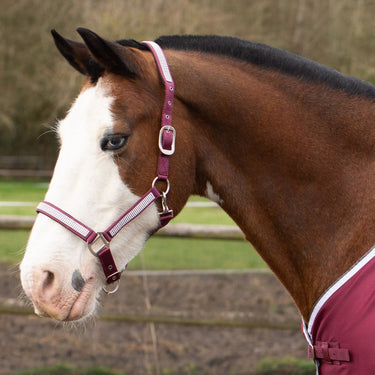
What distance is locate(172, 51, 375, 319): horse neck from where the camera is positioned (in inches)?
78.7

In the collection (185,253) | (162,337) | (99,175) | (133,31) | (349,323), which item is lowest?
(133,31)

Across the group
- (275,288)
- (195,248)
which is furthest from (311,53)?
(275,288)

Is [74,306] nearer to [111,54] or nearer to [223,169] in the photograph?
[223,169]

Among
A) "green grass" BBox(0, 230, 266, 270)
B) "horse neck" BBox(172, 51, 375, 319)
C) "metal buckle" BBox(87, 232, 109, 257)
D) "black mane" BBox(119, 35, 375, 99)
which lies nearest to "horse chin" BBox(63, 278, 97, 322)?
"metal buckle" BBox(87, 232, 109, 257)

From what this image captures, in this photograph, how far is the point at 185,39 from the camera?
7.13 ft

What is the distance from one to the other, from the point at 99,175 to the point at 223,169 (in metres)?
0.48

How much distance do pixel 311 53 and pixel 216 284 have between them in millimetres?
13976

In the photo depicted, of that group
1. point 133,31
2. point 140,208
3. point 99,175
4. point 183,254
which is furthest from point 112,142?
point 133,31

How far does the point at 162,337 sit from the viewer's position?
4906 millimetres

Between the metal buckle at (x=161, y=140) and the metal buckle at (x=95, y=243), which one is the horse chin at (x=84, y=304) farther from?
the metal buckle at (x=161, y=140)

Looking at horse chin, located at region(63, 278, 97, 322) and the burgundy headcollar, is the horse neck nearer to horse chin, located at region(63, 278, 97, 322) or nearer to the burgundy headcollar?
the burgundy headcollar

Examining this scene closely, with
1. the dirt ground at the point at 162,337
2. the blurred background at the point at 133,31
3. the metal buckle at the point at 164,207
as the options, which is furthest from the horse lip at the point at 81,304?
the blurred background at the point at 133,31

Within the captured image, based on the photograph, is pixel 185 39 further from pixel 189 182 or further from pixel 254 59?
pixel 189 182

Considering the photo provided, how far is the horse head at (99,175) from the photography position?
1827 mm
